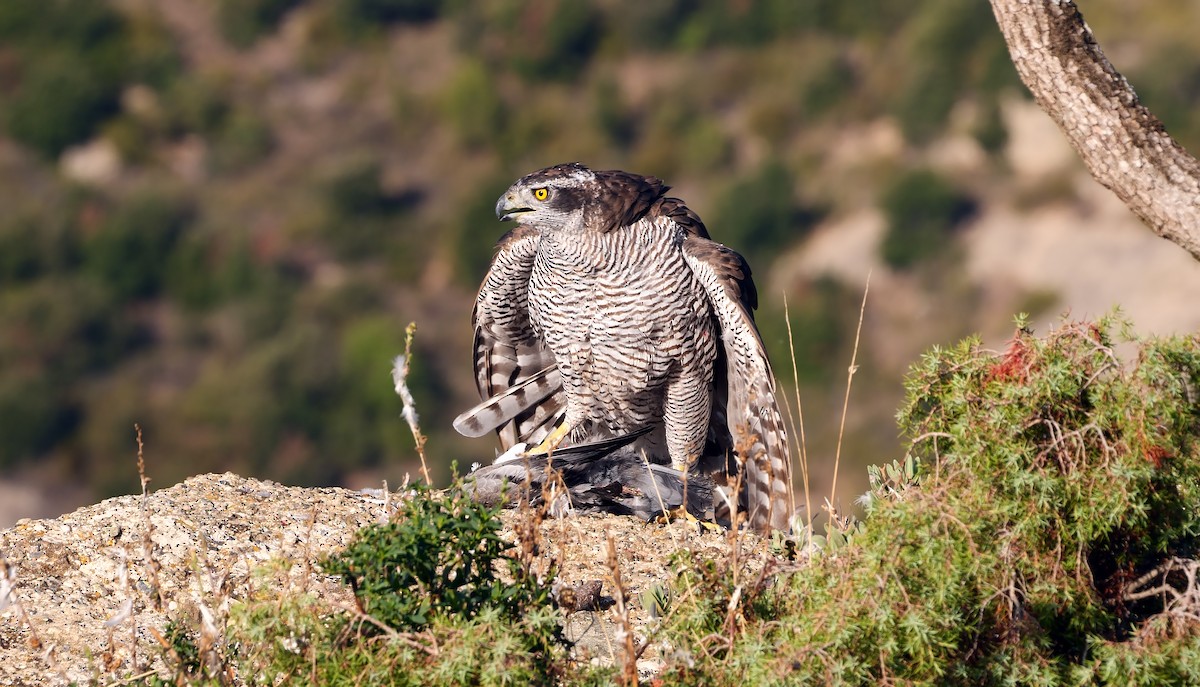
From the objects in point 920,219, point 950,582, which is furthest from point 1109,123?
point 920,219

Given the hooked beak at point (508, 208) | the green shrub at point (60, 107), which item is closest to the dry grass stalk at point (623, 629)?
the hooked beak at point (508, 208)

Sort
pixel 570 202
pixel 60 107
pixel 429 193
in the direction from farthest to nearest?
1. pixel 60 107
2. pixel 429 193
3. pixel 570 202

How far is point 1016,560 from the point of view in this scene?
13.7 ft

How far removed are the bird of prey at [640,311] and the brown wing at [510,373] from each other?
2.2 inches

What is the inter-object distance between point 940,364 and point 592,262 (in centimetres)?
310

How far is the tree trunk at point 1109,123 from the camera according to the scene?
4.87 meters

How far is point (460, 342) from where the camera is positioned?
129ft

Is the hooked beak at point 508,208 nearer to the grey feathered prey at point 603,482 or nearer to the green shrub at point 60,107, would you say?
the grey feathered prey at point 603,482

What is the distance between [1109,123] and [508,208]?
348cm

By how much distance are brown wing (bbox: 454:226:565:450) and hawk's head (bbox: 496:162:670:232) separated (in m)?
0.50

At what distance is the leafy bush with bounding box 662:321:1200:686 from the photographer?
4.00 metres

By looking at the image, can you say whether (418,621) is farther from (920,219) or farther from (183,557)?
(920,219)

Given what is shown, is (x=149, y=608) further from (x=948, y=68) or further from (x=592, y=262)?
(x=948, y=68)

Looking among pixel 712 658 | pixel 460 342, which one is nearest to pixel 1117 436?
pixel 712 658
